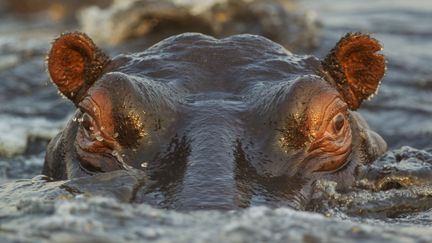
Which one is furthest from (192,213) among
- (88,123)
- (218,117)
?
(88,123)

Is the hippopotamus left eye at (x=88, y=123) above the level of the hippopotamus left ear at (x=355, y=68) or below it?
below

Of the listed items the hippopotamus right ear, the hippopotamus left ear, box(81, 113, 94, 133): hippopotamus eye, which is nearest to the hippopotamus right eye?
box(81, 113, 94, 133): hippopotamus eye

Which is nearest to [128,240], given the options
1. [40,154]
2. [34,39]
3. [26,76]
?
[40,154]

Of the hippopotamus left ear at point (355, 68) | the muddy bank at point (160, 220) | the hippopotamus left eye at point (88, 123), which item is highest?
the hippopotamus left ear at point (355, 68)

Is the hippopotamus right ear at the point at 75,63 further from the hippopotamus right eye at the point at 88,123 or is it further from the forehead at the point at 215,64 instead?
the hippopotamus right eye at the point at 88,123

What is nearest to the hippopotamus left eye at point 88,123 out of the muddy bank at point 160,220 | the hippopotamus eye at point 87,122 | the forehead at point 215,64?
the hippopotamus eye at point 87,122

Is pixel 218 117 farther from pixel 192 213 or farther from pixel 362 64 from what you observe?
pixel 362 64

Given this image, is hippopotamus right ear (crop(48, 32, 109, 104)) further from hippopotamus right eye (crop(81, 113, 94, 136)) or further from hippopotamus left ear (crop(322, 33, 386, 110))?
hippopotamus left ear (crop(322, 33, 386, 110))
